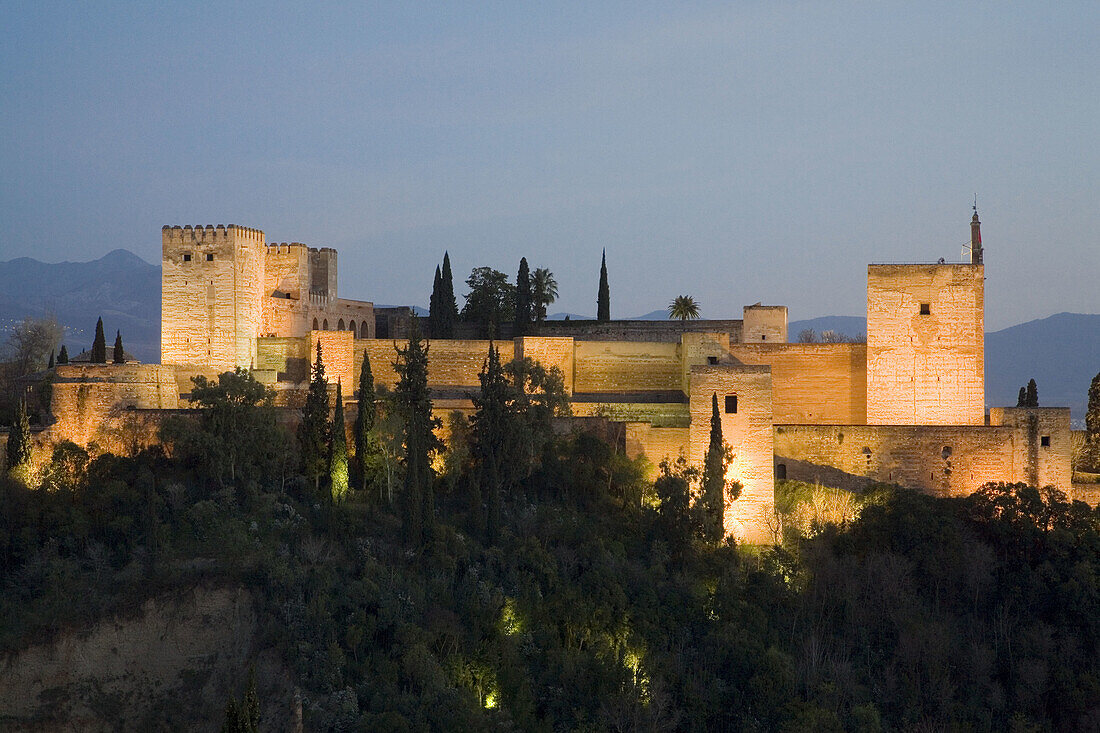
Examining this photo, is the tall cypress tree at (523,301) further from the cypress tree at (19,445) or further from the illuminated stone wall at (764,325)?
the cypress tree at (19,445)

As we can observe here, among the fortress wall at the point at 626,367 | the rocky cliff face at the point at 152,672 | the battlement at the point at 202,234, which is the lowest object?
the rocky cliff face at the point at 152,672

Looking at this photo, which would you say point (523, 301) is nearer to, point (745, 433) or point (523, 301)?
point (523, 301)

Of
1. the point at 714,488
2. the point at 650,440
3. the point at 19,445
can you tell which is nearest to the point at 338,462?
the point at 19,445

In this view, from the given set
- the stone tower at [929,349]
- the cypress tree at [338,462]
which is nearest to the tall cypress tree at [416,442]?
the cypress tree at [338,462]

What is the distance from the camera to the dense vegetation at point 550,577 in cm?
1997

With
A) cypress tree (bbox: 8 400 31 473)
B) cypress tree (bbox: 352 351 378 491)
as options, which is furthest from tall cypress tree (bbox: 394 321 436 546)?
cypress tree (bbox: 8 400 31 473)

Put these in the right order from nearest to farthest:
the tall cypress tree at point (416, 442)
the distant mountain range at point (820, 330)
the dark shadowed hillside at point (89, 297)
→ the tall cypress tree at point (416, 442) → the distant mountain range at point (820, 330) → the dark shadowed hillside at point (89, 297)

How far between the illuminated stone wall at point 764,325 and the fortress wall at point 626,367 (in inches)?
242

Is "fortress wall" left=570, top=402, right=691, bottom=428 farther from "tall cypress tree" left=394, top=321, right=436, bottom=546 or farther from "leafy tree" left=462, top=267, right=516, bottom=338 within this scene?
"leafy tree" left=462, top=267, right=516, bottom=338

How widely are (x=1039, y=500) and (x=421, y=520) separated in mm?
11907

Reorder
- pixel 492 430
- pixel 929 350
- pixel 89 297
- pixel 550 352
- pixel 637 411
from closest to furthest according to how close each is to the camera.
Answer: pixel 492 430 < pixel 637 411 < pixel 929 350 < pixel 550 352 < pixel 89 297

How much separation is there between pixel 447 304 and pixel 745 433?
12627 millimetres

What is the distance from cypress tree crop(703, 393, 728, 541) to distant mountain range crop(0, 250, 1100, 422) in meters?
65.0

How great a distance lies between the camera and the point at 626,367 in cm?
2845
